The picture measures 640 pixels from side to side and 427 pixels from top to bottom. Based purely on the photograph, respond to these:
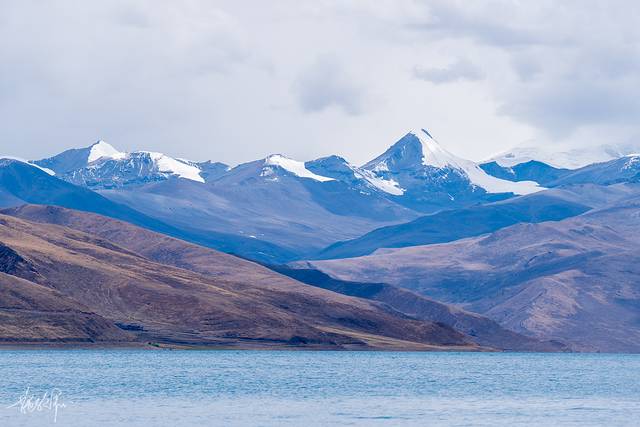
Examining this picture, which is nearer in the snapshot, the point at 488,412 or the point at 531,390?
the point at 488,412

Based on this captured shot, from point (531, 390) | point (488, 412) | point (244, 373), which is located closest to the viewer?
point (488, 412)

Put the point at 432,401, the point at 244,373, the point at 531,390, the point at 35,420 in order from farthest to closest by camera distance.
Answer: the point at 244,373, the point at 531,390, the point at 432,401, the point at 35,420

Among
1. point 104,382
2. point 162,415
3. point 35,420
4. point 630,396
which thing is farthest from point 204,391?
point 630,396

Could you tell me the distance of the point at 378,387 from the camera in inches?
6575

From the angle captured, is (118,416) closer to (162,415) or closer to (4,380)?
(162,415)

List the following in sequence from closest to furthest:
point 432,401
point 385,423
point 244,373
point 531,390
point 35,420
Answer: point 35,420, point 385,423, point 432,401, point 531,390, point 244,373

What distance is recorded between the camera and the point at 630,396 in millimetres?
162875

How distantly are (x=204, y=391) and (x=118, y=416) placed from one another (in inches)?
1274

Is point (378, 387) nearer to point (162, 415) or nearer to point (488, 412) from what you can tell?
point (488, 412)

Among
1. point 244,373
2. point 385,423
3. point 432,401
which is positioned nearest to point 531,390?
point 432,401

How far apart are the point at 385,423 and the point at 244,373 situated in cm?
7618

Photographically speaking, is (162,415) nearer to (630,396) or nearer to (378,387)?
(378,387)

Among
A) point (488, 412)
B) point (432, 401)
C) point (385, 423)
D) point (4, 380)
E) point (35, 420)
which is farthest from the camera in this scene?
point (4, 380)

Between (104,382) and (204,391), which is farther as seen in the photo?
(104,382)
